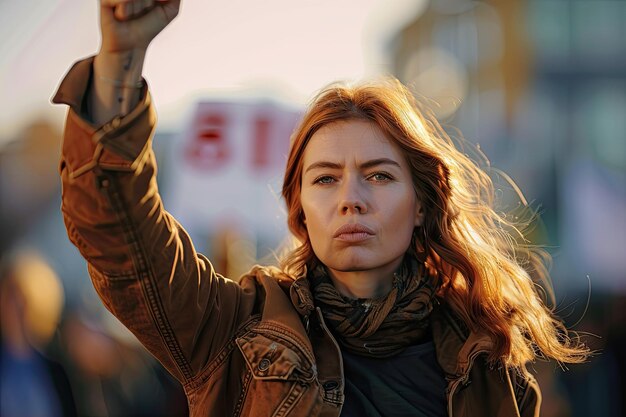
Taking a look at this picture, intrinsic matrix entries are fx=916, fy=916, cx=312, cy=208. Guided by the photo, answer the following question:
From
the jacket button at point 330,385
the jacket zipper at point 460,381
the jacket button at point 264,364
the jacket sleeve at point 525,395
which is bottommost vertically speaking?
the jacket sleeve at point 525,395

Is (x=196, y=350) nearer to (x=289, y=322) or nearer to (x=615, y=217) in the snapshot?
(x=289, y=322)

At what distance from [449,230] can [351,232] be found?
1.35 feet

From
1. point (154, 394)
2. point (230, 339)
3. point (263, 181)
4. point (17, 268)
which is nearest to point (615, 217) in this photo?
point (263, 181)

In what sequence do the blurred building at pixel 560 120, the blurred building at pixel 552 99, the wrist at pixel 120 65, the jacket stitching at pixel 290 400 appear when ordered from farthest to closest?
the blurred building at pixel 552 99, the blurred building at pixel 560 120, the jacket stitching at pixel 290 400, the wrist at pixel 120 65

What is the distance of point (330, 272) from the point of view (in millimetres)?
2285

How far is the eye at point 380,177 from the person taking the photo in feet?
7.31

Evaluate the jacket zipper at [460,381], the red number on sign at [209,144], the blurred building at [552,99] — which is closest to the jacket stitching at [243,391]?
the jacket zipper at [460,381]

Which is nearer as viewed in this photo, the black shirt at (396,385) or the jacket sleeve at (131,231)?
the jacket sleeve at (131,231)

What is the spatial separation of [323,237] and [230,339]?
334 mm

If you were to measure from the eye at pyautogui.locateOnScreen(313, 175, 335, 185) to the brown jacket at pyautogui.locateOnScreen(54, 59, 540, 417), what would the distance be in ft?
0.81

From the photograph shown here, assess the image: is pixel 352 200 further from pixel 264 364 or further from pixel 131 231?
pixel 131 231

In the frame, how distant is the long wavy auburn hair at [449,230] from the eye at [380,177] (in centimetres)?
10

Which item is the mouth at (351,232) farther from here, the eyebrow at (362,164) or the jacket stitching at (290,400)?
the jacket stitching at (290,400)

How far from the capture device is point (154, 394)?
4734 mm
